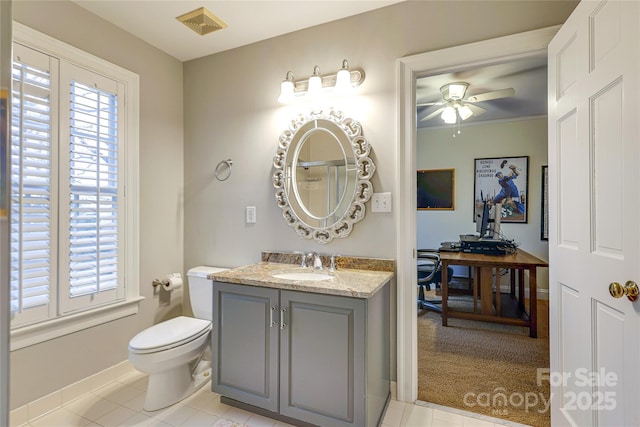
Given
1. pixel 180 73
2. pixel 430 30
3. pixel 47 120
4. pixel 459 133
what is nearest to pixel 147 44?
pixel 180 73

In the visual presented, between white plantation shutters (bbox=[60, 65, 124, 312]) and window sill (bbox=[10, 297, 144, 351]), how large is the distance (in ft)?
0.20

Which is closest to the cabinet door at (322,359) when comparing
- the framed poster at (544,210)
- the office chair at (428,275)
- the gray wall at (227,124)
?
the gray wall at (227,124)

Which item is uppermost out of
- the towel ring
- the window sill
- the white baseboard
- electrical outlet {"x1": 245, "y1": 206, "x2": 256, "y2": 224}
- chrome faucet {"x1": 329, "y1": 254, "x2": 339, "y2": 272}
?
the towel ring

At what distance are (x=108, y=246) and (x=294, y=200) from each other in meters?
1.28

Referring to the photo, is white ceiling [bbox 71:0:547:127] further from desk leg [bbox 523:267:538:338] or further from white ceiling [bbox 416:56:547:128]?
desk leg [bbox 523:267:538:338]

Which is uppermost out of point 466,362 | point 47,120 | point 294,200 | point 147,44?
point 147,44

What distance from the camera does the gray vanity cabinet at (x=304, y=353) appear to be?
1.50 metres

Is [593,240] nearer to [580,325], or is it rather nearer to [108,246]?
[580,325]

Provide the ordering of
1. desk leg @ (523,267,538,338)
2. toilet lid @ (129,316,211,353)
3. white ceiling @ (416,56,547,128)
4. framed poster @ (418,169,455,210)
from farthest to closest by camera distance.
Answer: framed poster @ (418,169,455,210) < desk leg @ (523,267,538,338) < white ceiling @ (416,56,547,128) < toilet lid @ (129,316,211,353)

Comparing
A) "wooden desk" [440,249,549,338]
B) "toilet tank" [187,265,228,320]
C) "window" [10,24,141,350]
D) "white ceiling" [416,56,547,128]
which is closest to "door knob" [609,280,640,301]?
"white ceiling" [416,56,547,128]

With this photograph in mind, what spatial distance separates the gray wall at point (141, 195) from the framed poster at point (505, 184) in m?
3.92

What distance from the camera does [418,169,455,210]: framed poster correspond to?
15.2 ft

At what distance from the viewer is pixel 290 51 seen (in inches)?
88.3

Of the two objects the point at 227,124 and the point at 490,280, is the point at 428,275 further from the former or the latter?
the point at 227,124
